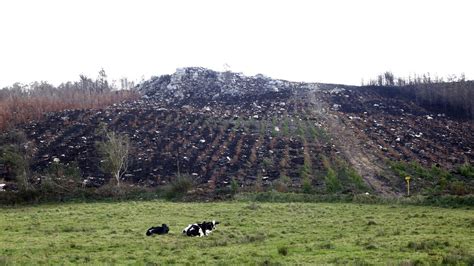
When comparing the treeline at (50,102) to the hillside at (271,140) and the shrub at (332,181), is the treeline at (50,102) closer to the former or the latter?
the hillside at (271,140)

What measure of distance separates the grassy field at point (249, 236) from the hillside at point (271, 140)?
31.9 ft

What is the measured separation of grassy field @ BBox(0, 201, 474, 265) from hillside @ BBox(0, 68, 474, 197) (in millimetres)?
9714

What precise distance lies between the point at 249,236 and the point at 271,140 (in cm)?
3578

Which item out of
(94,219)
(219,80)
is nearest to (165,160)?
(94,219)

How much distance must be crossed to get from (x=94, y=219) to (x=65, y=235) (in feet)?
16.2

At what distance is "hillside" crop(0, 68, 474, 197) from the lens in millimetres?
40344

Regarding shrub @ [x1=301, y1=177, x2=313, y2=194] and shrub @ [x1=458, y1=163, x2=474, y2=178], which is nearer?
shrub @ [x1=301, y1=177, x2=313, y2=194]

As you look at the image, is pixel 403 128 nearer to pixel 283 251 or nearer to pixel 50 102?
pixel 283 251

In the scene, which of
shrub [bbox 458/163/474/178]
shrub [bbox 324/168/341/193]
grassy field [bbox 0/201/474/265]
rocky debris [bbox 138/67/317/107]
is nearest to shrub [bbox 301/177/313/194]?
shrub [bbox 324/168/341/193]

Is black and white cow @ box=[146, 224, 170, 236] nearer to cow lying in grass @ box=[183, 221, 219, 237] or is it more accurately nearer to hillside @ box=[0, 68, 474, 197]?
cow lying in grass @ box=[183, 221, 219, 237]

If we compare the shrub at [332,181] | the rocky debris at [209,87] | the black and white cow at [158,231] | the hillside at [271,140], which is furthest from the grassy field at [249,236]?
the rocky debris at [209,87]

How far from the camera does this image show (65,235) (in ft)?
62.8

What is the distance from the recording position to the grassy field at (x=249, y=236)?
13367mm

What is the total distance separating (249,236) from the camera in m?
17.3
